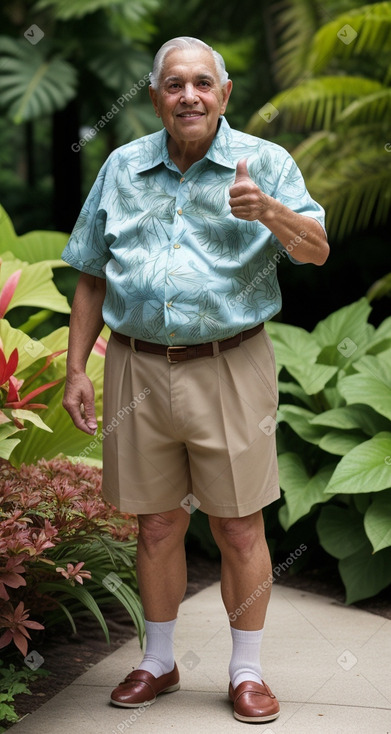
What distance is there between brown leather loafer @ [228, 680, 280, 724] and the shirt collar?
1.47m

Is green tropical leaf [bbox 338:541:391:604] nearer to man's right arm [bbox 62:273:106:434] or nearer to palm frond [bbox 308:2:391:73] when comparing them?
man's right arm [bbox 62:273:106:434]

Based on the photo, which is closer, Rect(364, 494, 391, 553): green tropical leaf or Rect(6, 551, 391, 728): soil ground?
Rect(6, 551, 391, 728): soil ground

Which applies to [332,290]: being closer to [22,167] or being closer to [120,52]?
[120,52]

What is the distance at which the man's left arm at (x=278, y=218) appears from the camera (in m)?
2.26

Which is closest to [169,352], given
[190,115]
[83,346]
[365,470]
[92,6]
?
[83,346]

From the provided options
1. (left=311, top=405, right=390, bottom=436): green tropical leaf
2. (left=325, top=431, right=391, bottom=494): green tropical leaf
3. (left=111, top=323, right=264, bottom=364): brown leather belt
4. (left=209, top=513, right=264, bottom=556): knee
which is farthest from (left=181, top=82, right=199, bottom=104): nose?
(left=311, top=405, right=390, bottom=436): green tropical leaf

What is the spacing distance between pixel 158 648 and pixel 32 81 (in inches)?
221

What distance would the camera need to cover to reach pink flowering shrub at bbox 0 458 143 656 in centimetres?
258

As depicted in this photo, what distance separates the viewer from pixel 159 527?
9.03 ft

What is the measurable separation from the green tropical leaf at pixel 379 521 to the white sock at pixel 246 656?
85 centimetres

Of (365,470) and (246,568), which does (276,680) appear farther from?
(365,470)

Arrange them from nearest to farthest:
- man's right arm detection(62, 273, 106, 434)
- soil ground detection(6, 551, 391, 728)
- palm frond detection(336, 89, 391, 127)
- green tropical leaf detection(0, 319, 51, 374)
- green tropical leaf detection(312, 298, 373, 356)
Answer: man's right arm detection(62, 273, 106, 434) < soil ground detection(6, 551, 391, 728) < green tropical leaf detection(0, 319, 51, 374) < green tropical leaf detection(312, 298, 373, 356) < palm frond detection(336, 89, 391, 127)

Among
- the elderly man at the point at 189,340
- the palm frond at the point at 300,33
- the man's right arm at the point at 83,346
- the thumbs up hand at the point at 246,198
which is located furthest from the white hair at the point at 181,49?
the palm frond at the point at 300,33

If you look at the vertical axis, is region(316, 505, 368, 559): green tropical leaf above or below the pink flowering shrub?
below
